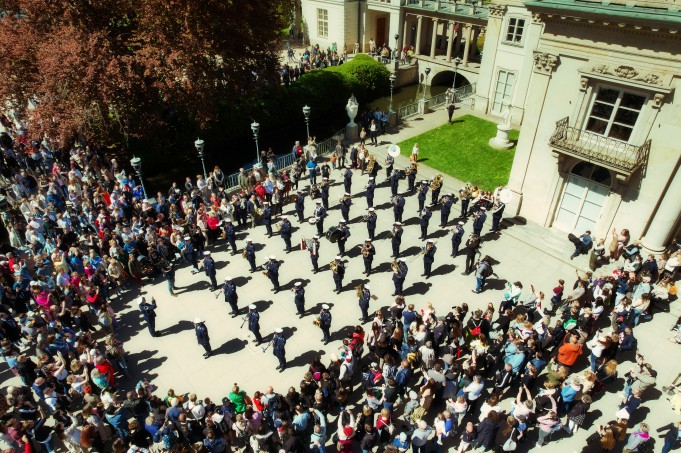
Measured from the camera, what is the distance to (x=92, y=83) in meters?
18.3

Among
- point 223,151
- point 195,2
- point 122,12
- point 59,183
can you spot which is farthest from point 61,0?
point 223,151

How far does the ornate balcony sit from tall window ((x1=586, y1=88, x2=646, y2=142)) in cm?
31

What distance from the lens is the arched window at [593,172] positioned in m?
15.9

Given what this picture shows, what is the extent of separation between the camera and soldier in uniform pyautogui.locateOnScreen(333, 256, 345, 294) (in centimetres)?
1388

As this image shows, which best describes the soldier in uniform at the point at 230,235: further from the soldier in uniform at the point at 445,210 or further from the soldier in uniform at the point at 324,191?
→ the soldier in uniform at the point at 445,210

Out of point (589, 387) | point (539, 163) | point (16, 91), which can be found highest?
point (16, 91)

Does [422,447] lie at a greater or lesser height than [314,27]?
lesser

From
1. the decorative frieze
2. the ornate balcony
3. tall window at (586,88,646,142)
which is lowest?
the ornate balcony

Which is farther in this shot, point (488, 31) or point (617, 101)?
point (488, 31)

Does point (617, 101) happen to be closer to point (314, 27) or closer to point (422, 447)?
point (422, 447)

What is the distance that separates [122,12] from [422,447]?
69.6ft

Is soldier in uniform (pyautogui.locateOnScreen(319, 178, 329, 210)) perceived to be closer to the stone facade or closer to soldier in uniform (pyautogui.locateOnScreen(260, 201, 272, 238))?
soldier in uniform (pyautogui.locateOnScreen(260, 201, 272, 238))

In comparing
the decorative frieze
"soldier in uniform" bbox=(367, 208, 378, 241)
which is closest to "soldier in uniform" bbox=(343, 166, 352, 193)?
"soldier in uniform" bbox=(367, 208, 378, 241)

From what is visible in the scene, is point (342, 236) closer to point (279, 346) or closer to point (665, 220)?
point (279, 346)
